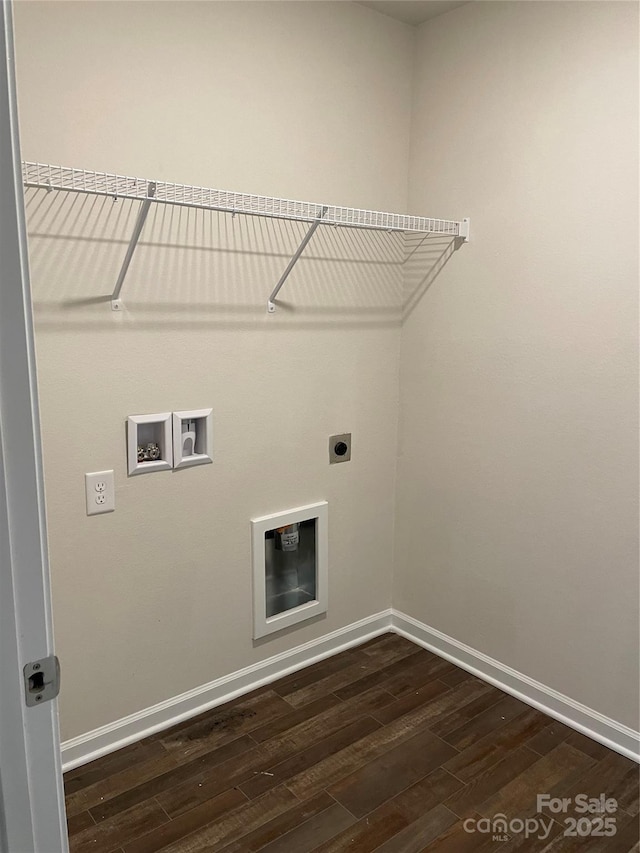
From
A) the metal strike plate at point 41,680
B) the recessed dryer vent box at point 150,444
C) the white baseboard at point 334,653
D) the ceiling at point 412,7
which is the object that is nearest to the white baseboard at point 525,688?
the white baseboard at point 334,653

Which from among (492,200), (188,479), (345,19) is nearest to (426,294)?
(492,200)

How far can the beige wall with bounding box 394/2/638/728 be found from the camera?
2.13 meters

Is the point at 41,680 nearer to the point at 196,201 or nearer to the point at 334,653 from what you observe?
the point at 196,201

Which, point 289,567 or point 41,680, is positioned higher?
point 41,680

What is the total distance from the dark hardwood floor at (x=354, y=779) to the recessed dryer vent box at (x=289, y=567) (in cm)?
27

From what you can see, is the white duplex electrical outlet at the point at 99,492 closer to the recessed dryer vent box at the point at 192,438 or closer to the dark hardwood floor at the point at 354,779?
the recessed dryer vent box at the point at 192,438

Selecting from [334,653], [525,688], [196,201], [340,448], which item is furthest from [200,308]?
[525,688]

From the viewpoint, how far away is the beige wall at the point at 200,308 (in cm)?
193

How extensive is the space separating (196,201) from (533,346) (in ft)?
4.10

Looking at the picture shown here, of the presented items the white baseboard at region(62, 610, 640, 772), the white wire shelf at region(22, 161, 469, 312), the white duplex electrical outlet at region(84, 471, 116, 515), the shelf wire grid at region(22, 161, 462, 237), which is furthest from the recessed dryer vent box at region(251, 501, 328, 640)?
the shelf wire grid at region(22, 161, 462, 237)

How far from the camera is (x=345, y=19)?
244 centimetres

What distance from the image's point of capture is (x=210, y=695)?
2469 millimetres

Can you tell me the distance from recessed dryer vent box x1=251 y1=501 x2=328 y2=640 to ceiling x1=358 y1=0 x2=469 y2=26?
1.89 meters

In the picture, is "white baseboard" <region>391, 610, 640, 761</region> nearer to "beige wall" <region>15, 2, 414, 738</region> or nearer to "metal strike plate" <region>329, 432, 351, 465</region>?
"beige wall" <region>15, 2, 414, 738</region>
